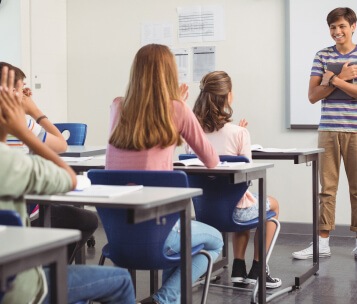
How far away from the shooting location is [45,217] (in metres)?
2.78

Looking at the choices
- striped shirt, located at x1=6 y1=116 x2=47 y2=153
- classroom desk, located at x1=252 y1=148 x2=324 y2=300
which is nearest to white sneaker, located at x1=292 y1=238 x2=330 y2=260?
classroom desk, located at x1=252 y1=148 x2=324 y2=300

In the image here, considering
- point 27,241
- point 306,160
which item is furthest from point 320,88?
point 27,241

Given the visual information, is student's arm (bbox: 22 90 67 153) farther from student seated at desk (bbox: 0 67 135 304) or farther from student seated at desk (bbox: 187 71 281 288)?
student seated at desk (bbox: 0 67 135 304)

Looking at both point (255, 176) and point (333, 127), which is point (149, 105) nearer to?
point (255, 176)

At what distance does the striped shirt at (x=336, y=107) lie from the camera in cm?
459

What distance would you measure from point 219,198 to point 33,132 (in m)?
0.98

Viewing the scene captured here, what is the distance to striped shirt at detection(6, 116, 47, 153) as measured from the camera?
135 inches

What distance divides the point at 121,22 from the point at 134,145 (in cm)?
358

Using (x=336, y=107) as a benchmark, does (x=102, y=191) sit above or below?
below

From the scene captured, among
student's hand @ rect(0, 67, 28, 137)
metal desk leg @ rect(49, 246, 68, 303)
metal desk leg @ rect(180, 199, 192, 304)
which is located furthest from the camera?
metal desk leg @ rect(180, 199, 192, 304)

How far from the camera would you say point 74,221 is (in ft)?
9.64

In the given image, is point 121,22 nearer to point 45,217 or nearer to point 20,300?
point 45,217

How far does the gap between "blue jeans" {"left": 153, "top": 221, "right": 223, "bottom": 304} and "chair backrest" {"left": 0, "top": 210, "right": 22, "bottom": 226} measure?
105 centimetres

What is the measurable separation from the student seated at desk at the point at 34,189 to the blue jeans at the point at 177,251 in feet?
1.83
